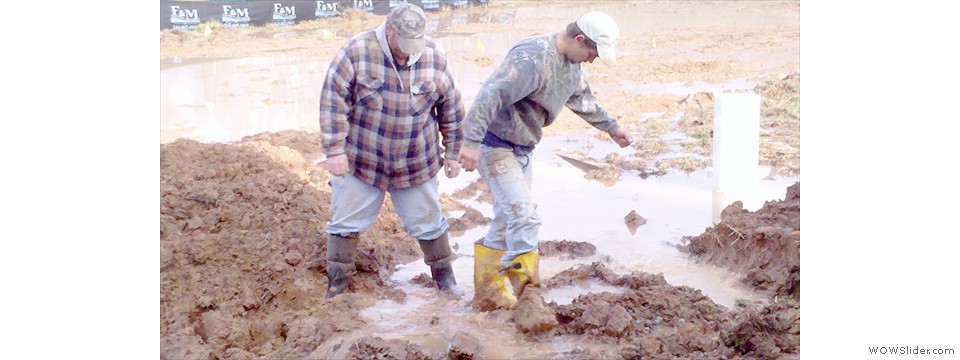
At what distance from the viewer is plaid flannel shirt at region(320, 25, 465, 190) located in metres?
4.23

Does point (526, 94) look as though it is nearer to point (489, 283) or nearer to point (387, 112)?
point (387, 112)

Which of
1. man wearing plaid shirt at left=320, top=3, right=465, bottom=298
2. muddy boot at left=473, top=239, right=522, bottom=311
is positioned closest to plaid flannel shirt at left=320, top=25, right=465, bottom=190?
man wearing plaid shirt at left=320, top=3, right=465, bottom=298

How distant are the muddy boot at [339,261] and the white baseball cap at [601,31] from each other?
152 cm

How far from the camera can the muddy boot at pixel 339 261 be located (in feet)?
15.3

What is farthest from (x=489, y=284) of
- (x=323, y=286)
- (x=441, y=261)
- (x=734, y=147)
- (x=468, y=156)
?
(x=734, y=147)

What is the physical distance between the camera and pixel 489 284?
4.64m

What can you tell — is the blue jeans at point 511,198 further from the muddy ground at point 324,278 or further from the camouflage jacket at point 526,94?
the muddy ground at point 324,278

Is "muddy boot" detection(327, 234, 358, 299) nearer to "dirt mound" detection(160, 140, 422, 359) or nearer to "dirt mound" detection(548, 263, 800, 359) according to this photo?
"dirt mound" detection(160, 140, 422, 359)

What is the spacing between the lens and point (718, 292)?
4.98 m

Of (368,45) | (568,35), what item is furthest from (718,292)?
(368,45)

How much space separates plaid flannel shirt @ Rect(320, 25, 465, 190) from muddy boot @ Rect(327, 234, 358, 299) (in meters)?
0.36

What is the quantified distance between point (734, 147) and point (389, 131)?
111 inches
